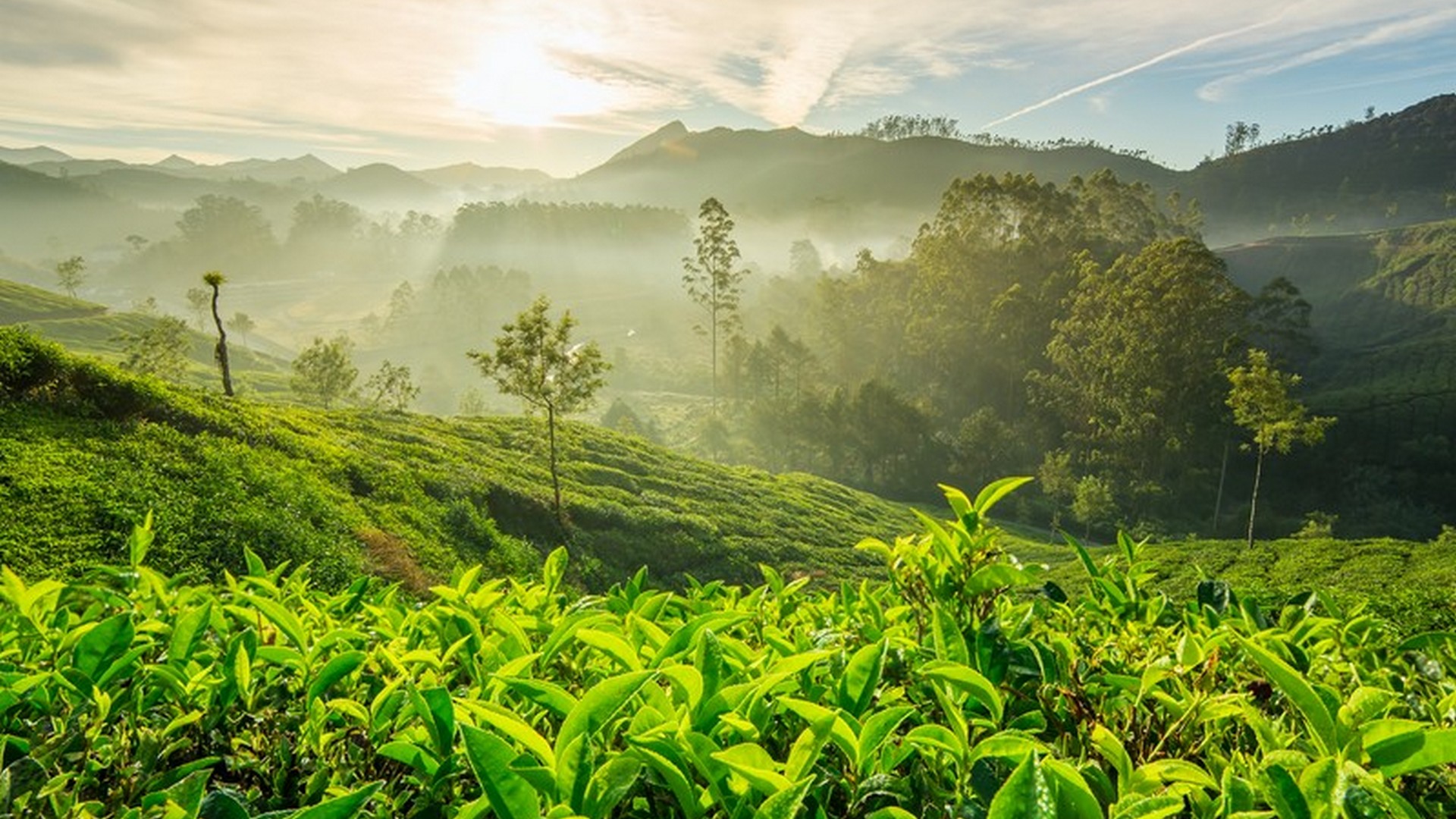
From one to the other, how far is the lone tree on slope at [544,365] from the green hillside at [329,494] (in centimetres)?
272

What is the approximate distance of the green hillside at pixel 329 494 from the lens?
12.3 metres

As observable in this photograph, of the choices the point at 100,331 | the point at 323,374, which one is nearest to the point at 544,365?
the point at 323,374

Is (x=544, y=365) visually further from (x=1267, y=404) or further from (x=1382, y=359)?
(x=1382, y=359)

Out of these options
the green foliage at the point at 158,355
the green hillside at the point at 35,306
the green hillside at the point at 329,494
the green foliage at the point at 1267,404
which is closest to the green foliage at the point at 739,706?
the green hillside at the point at 329,494

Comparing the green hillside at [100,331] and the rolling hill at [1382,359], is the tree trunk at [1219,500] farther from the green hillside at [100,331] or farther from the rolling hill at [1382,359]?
the green hillside at [100,331]

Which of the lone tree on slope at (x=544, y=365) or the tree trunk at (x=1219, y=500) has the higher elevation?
the lone tree on slope at (x=544, y=365)

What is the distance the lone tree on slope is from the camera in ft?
73.3

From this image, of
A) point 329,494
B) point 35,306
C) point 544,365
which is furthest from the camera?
point 35,306

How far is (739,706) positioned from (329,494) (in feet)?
61.6

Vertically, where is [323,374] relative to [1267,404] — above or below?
below

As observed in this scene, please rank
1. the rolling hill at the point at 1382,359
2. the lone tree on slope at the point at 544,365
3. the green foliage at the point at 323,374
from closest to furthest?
the lone tree on slope at the point at 544,365, the rolling hill at the point at 1382,359, the green foliage at the point at 323,374

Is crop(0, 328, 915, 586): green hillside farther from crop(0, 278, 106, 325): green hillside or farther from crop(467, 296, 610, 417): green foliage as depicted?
crop(0, 278, 106, 325): green hillside

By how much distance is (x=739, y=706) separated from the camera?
132 centimetres

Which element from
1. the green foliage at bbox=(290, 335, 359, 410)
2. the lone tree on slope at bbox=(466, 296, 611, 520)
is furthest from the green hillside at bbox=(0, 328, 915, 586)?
the green foliage at bbox=(290, 335, 359, 410)
